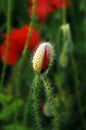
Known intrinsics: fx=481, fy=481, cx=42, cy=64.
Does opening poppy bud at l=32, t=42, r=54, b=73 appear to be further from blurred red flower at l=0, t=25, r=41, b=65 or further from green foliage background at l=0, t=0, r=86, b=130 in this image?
blurred red flower at l=0, t=25, r=41, b=65

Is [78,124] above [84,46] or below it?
below

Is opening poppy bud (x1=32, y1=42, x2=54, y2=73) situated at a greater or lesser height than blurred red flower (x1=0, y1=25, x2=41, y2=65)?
lesser

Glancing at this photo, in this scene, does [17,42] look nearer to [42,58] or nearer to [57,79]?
[57,79]

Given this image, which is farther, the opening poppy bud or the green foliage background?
the green foliage background

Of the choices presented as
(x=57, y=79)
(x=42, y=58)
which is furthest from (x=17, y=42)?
(x=42, y=58)

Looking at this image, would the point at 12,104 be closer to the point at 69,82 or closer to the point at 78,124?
the point at 78,124

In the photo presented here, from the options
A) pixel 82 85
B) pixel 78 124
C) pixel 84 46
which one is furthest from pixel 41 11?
pixel 78 124

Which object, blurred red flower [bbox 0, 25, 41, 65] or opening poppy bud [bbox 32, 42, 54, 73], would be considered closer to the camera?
opening poppy bud [bbox 32, 42, 54, 73]

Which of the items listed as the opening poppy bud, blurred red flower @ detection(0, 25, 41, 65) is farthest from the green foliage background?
the opening poppy bud
